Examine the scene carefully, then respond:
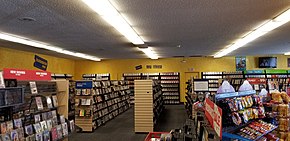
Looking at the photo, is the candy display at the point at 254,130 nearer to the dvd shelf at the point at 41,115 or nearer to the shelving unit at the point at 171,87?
the dvd shelf at the point at 41,115

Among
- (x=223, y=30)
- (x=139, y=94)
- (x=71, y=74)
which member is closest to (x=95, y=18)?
(x=139, y=94)

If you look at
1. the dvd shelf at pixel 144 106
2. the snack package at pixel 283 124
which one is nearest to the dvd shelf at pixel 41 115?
the dvd shelf at pixel 144 106

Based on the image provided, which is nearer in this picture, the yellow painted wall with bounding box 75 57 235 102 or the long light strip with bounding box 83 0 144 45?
the long light strip with bounding box 83 0 144 45

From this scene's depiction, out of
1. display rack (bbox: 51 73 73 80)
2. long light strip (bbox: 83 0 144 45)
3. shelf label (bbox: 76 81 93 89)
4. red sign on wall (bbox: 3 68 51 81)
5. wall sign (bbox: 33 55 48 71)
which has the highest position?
long light strip (bbox: 83 0 144 45)

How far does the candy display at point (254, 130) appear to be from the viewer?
2828mm

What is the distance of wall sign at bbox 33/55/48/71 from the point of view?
1177 centimetres

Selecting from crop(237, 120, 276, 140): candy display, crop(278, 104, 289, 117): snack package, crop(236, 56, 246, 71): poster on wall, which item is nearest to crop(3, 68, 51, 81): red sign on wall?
crop(237, 120, 276, 140): candy display

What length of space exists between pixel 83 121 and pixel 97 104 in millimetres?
1079

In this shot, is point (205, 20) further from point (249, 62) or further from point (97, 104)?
point (249, 62)

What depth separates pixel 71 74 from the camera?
16000 mm

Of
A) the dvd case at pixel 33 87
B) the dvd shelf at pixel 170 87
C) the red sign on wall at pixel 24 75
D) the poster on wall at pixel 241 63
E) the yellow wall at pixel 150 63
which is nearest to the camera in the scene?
the red sign on wall at pixel 24 75

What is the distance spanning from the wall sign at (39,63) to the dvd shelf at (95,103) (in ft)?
13.8

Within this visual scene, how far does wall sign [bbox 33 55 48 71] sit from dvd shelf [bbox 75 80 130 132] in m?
4.22

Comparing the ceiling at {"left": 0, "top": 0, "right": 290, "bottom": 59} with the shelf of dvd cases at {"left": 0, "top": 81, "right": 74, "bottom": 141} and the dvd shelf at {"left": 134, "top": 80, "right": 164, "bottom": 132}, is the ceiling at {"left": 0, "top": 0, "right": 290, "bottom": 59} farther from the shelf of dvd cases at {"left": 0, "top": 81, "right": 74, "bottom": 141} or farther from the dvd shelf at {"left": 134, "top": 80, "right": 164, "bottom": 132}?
the dvd shelf at {"left": 134, "top": 80, "right": 164, "bottom": 132}
